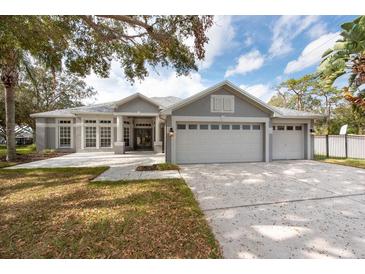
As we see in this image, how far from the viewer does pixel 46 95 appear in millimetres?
24781

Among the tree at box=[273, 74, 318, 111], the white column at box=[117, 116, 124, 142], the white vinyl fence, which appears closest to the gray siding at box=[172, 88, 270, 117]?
the white vinyl fence

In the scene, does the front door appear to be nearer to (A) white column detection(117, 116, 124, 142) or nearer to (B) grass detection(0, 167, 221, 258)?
(A) white column detection(117, 116, 124, 142)

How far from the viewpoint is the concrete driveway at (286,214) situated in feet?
8.70

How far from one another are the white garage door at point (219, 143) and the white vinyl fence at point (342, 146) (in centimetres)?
613

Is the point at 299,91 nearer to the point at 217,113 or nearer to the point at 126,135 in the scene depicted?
the point at 217,113

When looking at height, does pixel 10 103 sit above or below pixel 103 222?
above

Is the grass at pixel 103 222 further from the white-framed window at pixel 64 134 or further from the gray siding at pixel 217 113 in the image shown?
the white-framed window at pixel 64 134

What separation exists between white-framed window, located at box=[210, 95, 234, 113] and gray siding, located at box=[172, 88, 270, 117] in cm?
18

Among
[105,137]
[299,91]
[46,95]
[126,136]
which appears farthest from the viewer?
[299,91]

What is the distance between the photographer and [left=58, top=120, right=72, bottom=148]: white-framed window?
15773mm

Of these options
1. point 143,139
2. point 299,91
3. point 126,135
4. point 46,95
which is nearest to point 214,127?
point 143,139

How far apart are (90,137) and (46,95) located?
15.7 metres
